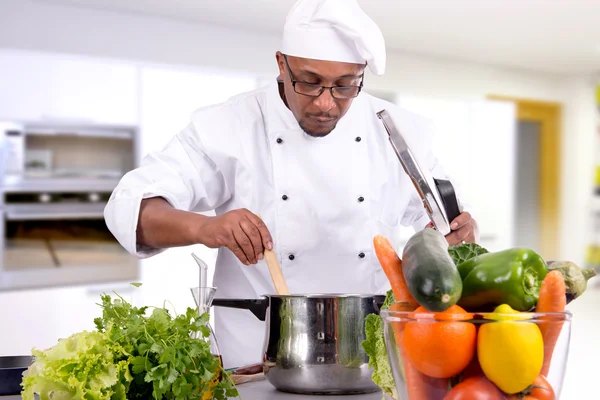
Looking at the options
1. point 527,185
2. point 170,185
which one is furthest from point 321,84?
point 527,185

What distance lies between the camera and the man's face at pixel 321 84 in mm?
1549

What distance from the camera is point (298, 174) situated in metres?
1.80

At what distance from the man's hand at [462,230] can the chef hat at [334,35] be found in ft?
1.32

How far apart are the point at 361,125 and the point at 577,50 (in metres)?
4.63

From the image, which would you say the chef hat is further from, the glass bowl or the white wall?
the white wall

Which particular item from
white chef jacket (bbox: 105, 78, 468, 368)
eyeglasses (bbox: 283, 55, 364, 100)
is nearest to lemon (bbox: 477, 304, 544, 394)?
eyeglasses (bbox: 283, 55, 364, 100)

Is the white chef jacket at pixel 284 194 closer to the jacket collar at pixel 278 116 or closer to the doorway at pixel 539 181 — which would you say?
the jacket collar at pixel 278 116

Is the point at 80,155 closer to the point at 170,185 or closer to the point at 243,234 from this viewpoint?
the point at 170,185

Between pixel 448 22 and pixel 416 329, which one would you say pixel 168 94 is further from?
pixel 416 329

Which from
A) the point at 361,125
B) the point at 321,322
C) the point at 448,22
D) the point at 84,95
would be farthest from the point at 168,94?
the point at 321,322

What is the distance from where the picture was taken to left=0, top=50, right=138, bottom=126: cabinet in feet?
12.3

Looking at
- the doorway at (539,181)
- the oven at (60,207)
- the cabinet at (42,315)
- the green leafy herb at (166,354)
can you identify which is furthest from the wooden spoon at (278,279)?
the doorway at (539,181)

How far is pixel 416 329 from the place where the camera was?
2.42 ft

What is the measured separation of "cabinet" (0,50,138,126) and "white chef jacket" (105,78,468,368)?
2307mm
